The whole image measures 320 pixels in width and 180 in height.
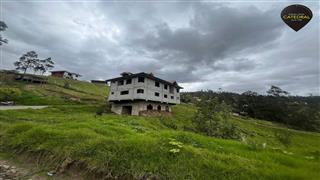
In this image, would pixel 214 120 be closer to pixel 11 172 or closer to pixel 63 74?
pixel 11 172

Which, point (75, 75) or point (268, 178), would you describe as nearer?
point (268, 178)

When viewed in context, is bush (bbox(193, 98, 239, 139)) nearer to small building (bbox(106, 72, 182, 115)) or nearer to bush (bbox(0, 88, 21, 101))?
small building (bbox(106, 72, 182, 115))

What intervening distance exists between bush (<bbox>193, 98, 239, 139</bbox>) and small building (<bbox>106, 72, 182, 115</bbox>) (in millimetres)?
20275

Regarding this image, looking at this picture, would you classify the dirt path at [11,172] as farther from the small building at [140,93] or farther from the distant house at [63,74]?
the distant house at [63,74]

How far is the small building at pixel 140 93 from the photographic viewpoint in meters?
42.7

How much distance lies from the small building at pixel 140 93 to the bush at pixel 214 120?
20.3 meters

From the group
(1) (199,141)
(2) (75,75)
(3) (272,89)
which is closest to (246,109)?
(3) (272,89)

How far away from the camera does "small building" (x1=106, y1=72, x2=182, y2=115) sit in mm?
42656

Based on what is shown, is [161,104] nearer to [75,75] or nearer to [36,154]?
[36,154]

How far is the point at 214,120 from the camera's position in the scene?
2133 cm

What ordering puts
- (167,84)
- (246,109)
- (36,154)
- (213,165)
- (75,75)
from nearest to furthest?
(213,165) → (36,154) → (167,84) → (246,109) → (75,75)

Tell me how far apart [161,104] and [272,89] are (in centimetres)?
8231

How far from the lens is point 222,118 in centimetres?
2136

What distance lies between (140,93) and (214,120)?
22.4 metres
